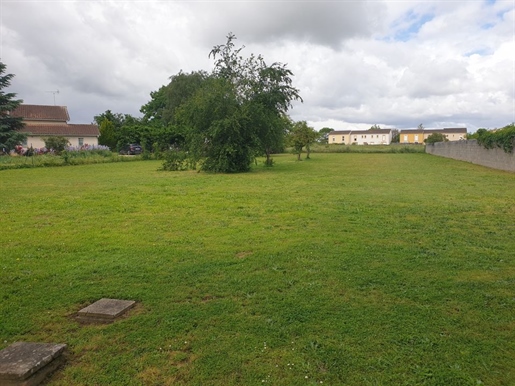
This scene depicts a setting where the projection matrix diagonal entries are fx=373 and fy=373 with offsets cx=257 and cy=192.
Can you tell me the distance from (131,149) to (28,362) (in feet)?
139

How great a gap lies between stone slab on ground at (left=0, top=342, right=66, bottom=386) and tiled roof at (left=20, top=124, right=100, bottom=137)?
4801 centimetres

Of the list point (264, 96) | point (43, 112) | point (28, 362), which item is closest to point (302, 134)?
point (264, 96)

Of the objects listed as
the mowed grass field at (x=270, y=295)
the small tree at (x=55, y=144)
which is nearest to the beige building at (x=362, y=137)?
the small tree at (x=55, y=144)

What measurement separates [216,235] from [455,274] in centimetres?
355

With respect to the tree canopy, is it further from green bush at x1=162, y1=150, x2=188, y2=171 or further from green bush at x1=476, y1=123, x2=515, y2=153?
green bush at x1=476, y1=123, x2=515, y2=153

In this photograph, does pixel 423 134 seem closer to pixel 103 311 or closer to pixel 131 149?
pixel 131 149

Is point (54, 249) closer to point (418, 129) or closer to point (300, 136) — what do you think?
point (300, 136)

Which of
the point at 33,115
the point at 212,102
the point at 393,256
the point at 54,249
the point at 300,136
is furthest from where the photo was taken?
the point at 33,115

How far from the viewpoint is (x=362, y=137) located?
4683 inches

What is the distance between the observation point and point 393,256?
198 inches

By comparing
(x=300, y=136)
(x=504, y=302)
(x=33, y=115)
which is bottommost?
(x=504, y=302)

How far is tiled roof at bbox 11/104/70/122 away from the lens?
46.5m

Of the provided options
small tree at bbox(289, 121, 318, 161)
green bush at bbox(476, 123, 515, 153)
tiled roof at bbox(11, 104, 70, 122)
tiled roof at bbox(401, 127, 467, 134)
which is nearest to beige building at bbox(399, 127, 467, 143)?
tiled roof at bbox(401, 127, 467, 134)

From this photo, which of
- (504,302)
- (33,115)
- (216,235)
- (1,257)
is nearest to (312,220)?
(216,235)
